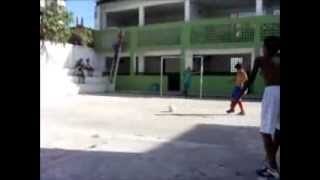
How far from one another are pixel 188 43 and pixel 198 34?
0.81 m

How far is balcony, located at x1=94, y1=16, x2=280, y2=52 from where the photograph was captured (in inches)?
973

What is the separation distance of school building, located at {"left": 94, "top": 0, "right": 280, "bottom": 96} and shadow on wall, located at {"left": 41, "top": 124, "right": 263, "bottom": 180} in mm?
17335

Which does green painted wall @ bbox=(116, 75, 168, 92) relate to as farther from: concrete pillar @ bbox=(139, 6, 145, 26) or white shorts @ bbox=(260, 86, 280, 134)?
white shorts @ bbox=(260, 86, 280, 134)

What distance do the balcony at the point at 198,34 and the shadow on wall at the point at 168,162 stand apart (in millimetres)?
17278

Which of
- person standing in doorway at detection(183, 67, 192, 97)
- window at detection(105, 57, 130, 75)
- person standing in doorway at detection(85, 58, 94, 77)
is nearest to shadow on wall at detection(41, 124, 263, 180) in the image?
person standing in doorway at detection(183, 67, 192, 97)

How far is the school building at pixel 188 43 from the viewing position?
82.7 feet

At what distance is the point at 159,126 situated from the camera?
9922mm

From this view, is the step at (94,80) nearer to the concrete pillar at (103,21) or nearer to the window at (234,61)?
the concrete pillar at (103,21)

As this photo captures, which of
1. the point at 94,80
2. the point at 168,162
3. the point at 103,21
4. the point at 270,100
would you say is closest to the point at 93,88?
the point at 94,80

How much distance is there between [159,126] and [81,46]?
2053 cm

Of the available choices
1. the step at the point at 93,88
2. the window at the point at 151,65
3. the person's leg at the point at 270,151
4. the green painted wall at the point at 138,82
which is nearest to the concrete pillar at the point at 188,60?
the green painted wall at the point at 138,82

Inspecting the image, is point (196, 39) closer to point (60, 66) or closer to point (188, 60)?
point (188, 60)
